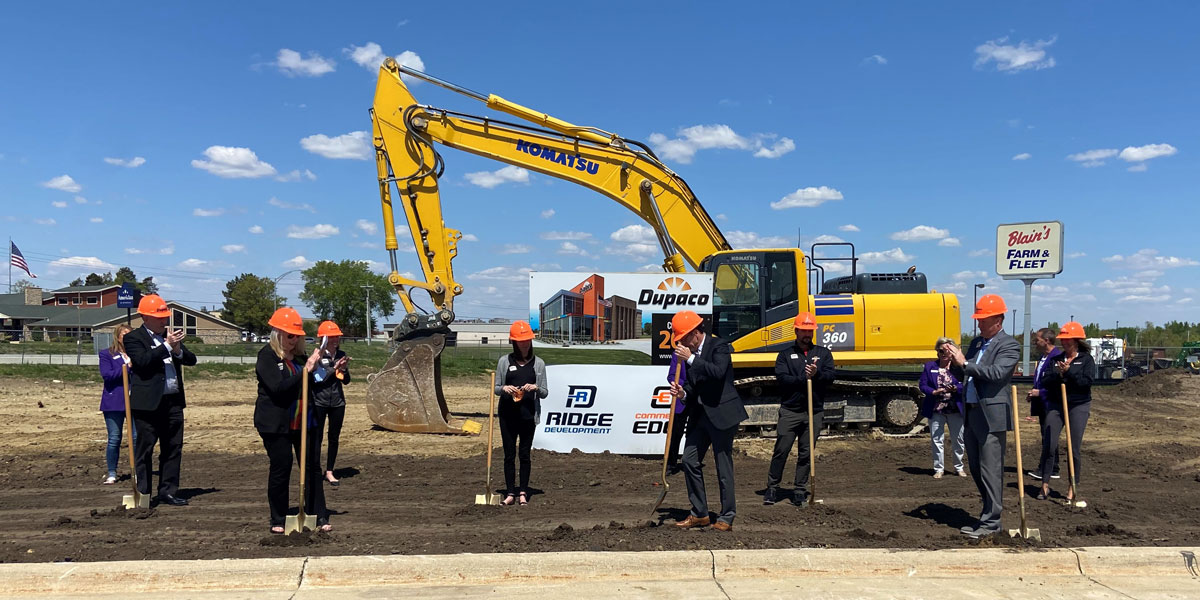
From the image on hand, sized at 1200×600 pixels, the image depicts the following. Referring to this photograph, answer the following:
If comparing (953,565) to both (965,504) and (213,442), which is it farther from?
(213,442)

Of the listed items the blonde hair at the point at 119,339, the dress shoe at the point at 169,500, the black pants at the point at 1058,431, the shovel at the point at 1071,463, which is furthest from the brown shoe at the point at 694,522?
the blonde hair at the point at 119,339

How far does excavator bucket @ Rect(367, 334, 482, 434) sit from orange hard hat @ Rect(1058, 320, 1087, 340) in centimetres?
790

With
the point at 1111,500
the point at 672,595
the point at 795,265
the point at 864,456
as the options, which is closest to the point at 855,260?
the point at 795,265

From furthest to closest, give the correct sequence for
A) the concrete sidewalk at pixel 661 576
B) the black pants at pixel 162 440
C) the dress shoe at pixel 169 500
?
the dress shoe at pixel 169 500, the black pants at pixel 162 440, the concrete sidewalk at pixel 661 576

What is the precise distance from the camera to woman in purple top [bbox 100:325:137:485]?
7766 mm

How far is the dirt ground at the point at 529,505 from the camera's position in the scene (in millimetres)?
5820

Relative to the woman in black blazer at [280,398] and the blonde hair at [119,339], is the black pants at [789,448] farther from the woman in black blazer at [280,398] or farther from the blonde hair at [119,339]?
the blonde hair at [119,339]

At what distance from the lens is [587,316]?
41.9 feet

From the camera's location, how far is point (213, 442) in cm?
1148

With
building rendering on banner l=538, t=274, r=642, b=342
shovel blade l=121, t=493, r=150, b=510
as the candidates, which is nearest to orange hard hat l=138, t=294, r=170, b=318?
shovel blade l=121, t=493, r=150, b=510

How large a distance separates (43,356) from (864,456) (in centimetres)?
3144

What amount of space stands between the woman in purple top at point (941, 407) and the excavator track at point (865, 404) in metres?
3.31

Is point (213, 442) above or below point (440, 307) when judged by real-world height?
below

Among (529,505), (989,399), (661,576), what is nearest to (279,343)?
(529,505)
